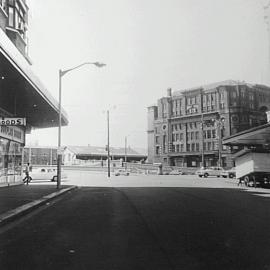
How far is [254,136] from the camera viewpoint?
115ft

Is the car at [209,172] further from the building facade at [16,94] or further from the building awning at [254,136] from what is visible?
the building facade at [16,94]

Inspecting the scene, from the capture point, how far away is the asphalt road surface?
6553 mm

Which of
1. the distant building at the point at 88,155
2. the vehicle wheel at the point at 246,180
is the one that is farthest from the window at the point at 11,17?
the distant building at the point at 88,155

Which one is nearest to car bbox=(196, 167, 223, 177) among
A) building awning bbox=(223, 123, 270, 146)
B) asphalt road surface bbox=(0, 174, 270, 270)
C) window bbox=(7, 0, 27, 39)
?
building awning bbox=(223, 123, 270, 146)

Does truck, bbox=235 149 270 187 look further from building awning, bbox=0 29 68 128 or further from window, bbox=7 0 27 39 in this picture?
window, bbox=7 0 27 39

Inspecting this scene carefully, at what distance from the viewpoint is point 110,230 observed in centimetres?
1000

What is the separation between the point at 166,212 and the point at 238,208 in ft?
9.39

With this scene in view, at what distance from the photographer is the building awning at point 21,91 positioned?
15.4 m

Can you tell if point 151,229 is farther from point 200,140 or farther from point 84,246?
point 200,140

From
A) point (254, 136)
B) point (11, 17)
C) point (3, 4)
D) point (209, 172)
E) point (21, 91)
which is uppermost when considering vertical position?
point (11, 17)

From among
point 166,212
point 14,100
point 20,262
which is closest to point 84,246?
point 20,262

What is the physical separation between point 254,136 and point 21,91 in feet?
68.4

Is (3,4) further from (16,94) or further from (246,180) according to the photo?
(246,180)

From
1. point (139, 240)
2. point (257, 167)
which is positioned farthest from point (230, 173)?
point (139, 240)
